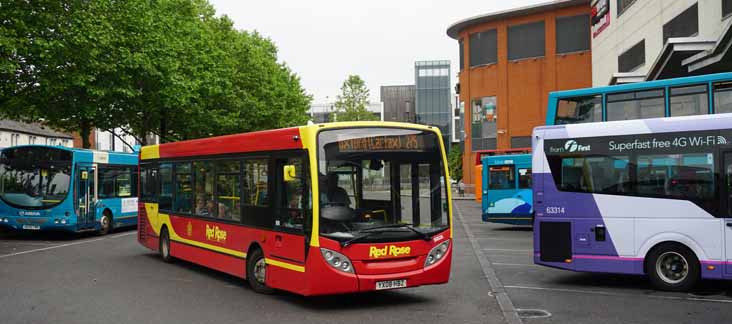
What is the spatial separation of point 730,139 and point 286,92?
1716 inches

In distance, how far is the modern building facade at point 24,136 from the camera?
70312 millimetres

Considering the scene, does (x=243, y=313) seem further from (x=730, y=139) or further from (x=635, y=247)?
(x=730, y=139)

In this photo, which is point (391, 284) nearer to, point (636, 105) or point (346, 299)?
point (346, 299)

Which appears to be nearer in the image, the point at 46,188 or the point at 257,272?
the point at 257,272

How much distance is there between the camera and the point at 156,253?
57.9 ft

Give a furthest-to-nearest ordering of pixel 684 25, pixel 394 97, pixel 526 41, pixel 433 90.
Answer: pixel 394 97 < pixel 433 90 < pixel 526 41 < pixel 684 25

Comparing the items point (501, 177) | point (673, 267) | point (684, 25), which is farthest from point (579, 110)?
point (684, 25)

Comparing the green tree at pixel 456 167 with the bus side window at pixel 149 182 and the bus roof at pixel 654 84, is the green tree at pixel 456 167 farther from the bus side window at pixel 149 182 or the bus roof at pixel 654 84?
the bus roof at pixel 654 84

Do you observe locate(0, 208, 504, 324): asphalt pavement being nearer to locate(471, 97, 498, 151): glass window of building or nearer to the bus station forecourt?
the bus station forecourt

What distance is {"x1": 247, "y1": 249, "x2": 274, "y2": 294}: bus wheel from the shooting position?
11.0 meters

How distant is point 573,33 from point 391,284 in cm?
4953

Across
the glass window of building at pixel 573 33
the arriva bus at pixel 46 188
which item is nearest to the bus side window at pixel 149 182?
the arriva bus at pixel 46 188

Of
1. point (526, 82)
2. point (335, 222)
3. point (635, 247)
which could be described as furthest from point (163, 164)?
point (526, 82)

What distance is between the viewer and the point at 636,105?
517 inches
